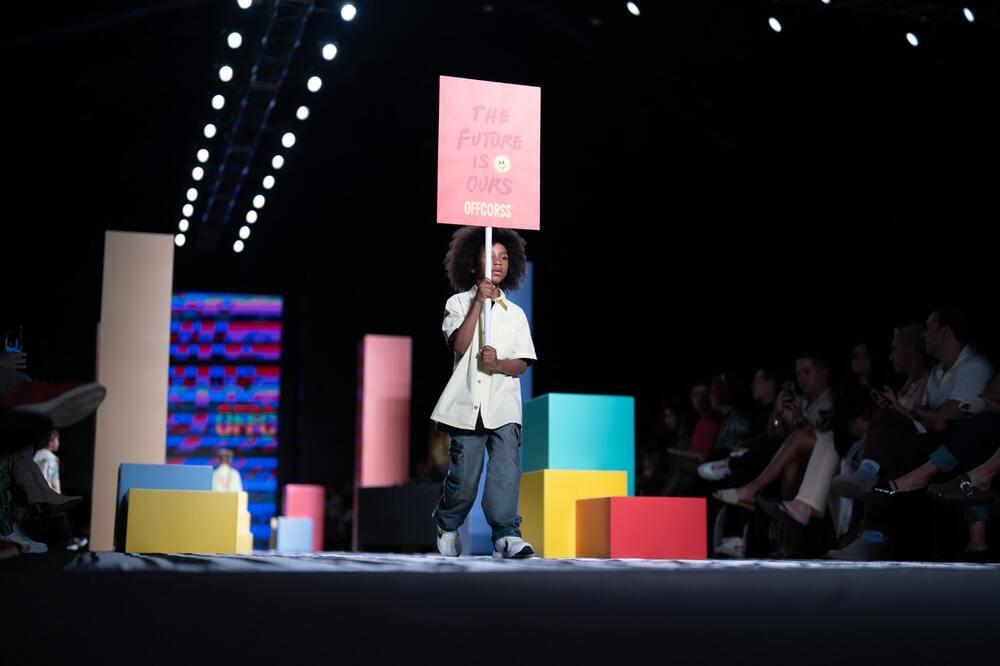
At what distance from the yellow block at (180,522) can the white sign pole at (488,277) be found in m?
2.02

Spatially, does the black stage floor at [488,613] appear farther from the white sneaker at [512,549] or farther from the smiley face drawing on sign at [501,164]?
the smiley face drawing on sign at [501,164]

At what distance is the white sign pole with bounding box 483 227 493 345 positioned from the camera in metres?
3.80

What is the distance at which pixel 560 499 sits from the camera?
530 cm

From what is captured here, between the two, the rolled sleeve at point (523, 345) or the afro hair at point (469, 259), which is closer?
the rolled sleeve at point (523, 345)

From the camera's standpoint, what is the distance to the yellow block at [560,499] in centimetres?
524

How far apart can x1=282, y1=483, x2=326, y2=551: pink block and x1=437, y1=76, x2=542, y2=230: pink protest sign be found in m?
9.84

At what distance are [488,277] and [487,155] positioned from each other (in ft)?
1.67

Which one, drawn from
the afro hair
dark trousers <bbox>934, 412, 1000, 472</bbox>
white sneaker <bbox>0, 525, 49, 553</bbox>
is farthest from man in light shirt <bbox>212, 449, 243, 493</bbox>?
dark trousers <bbox>934, 412, 1000, 472</bbox>

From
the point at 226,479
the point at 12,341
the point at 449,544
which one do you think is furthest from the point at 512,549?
the point at 226,479

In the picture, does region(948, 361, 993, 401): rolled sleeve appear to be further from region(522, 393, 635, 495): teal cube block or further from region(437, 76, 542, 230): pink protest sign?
region(437, 76, 542, 230): pink protest sign

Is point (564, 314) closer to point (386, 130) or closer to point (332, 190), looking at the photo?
point (386, 130)

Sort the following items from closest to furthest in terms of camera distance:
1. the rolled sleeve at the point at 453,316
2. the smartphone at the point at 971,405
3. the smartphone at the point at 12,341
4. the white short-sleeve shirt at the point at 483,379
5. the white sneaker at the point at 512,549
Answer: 1. the smartphone at the point at 12,341
2. the white sneaker at the point at 512,549
3. the white short-sleeve shirt at the point at 483,379
4. the rolled sleeve at the point at 453,316
5. the smartphone at the point at 971,405

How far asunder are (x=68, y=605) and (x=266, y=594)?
1.21 ft

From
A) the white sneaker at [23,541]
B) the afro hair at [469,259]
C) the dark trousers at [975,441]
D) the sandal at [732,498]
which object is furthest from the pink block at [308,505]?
the dark trousers at [975,441]
